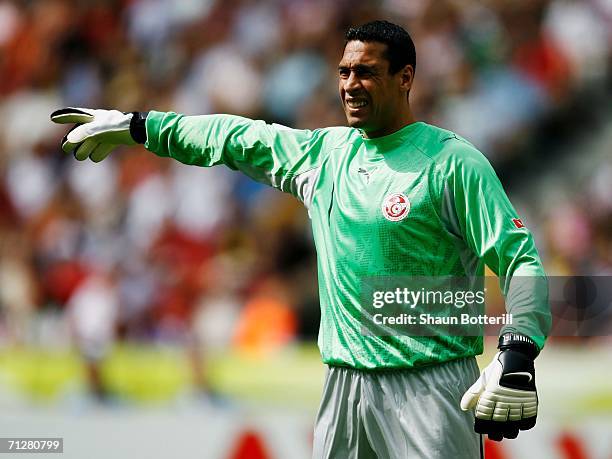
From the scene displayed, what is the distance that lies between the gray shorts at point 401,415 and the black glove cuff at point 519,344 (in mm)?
458

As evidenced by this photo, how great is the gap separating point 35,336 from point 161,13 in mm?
4774

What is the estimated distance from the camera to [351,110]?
14.6ft

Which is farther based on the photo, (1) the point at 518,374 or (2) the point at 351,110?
(2) the point at 351,110

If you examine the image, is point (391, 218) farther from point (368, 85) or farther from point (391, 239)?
point (368, 85)

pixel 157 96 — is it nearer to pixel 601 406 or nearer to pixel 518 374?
pixel 601 406

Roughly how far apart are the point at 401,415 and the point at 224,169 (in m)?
6.27

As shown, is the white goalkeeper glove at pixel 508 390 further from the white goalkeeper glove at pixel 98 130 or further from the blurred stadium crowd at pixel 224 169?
the blurred stadium crowd at pixel 224 169

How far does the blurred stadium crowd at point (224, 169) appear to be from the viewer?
29.5ft

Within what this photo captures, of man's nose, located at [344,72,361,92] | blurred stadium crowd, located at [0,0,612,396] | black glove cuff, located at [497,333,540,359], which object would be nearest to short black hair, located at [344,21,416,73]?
man's nose, located at [344,72,361,92]

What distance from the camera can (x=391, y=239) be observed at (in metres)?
4.35

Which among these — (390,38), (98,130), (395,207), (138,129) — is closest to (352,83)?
(390,38)

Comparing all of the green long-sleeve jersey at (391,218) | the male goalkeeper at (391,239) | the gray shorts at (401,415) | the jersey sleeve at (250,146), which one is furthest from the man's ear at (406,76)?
the gray shorts at (401,415)

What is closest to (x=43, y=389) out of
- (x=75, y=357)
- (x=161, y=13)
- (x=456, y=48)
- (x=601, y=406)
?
(x=75, y=357)

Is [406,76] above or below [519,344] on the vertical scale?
above
